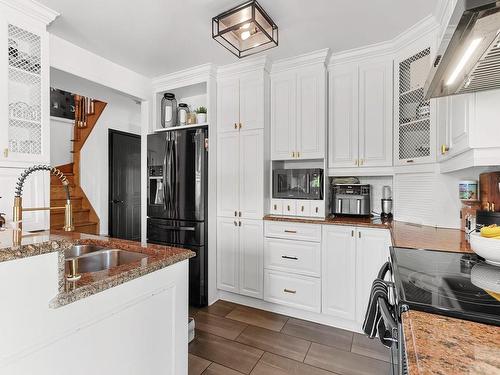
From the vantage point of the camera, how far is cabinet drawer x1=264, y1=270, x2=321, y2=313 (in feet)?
8.29

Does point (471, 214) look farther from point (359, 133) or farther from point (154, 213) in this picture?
point (154, 213)

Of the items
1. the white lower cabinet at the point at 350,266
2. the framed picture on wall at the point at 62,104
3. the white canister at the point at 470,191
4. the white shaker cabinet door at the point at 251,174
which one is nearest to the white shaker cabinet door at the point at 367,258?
the white lower cabinet at the point at 350,266

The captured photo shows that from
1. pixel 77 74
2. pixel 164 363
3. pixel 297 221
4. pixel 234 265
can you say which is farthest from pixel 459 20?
pixel 77 74

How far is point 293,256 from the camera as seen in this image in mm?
2621

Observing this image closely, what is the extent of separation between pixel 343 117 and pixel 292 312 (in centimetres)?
199

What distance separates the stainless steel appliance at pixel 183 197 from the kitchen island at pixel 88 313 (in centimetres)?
143

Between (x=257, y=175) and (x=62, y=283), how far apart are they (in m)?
2.10

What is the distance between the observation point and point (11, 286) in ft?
2.41

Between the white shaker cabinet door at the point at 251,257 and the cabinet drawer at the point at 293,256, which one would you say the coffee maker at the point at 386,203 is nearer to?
the cabinet drawer at the point at 293,256

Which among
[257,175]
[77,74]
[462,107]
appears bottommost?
[257,175]

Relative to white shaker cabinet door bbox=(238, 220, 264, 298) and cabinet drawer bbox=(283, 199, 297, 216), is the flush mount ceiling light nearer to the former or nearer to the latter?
cabinet drawer bbox=(283, 199, 297, 216)

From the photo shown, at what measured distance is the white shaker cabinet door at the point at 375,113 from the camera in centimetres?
250

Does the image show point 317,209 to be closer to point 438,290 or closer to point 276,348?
point 276,348

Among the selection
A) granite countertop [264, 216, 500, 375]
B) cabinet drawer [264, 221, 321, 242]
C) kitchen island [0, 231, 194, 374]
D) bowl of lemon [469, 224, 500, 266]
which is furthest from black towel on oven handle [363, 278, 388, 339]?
cabinet drawer [264, 221, 321, 242]
